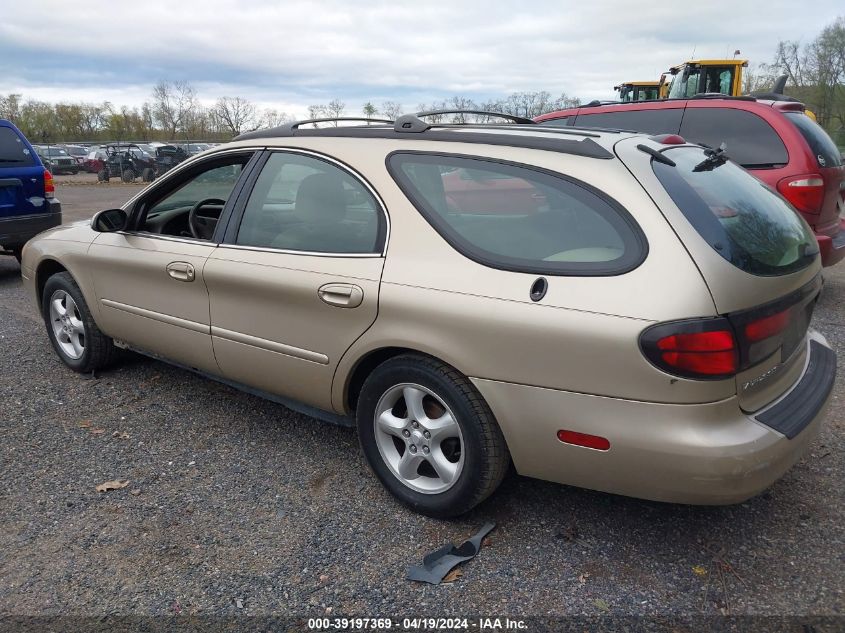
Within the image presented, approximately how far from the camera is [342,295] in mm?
2877

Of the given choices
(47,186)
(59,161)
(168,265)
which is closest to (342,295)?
(168,265)

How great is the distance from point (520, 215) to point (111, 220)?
264 centimetres

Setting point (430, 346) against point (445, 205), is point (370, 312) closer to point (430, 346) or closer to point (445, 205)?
→ point (430, 346)

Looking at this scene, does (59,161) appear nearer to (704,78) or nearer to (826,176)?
(704,78)

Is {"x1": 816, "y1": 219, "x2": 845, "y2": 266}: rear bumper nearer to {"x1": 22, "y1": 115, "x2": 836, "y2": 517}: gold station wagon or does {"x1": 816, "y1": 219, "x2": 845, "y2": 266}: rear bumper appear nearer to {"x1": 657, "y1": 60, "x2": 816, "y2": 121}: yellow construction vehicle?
{"x1": 22, "y1": 115, "x2": 836, "y2": 517}: gold station wagon

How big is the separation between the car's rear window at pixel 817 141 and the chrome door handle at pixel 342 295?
4583 mm

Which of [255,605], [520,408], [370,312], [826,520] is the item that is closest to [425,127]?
[370,312]

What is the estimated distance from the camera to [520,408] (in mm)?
2467

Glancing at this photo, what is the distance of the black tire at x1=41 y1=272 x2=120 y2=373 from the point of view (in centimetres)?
439

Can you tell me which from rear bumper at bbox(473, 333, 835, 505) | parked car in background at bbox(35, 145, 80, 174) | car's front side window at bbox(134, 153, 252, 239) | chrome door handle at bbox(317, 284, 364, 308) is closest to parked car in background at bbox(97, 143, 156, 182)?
parked car in background at bbox(35, 145, 80, 174)

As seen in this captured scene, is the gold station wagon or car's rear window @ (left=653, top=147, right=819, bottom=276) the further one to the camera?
car's rear window @ (left=653, top=147, right=819, bottom=276)

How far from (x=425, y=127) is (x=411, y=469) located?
1.51 metres

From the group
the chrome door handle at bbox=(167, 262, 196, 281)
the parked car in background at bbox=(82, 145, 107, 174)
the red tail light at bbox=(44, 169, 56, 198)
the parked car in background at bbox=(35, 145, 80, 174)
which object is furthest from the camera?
the parked car in background at bbox=(35, 145, 80, 174)

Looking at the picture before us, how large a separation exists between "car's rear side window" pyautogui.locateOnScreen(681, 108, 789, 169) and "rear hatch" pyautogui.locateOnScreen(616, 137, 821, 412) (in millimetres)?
3181
